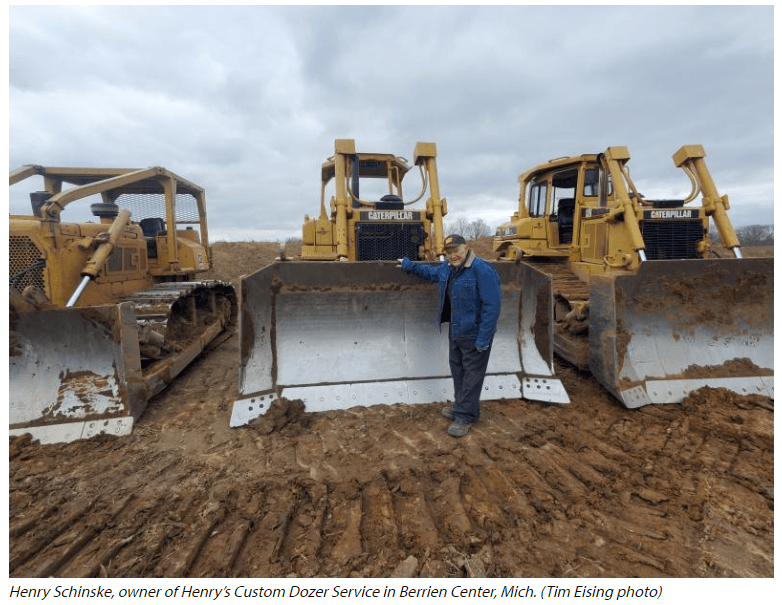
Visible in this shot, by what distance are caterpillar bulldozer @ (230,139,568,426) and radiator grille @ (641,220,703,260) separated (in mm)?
3119

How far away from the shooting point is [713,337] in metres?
4.02

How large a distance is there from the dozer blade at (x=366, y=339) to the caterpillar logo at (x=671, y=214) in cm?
321

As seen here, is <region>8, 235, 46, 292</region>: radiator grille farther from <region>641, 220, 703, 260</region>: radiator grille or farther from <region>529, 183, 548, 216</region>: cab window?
<region>641, 220, 703, 260</region>: radiator grille

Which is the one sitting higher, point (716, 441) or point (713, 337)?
point (713, 337)

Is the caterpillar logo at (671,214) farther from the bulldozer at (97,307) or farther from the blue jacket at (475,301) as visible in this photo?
the bulldozer at (97,307)

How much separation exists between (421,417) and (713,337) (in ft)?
9.65

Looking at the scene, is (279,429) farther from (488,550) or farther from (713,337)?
(713,337)

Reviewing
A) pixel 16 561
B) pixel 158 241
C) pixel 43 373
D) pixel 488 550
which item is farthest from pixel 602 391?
pixel 158 241

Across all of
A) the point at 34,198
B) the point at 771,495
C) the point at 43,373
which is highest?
the point at 34,198

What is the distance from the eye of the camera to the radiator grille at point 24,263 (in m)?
4.20

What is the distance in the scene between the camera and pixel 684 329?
13.3ft

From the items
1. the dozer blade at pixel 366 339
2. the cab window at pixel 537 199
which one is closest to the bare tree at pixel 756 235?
the cab window at pixel 537 199

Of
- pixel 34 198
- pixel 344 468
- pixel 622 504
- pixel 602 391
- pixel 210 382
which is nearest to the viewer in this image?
pixel 622 504

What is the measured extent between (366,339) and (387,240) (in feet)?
6.69
